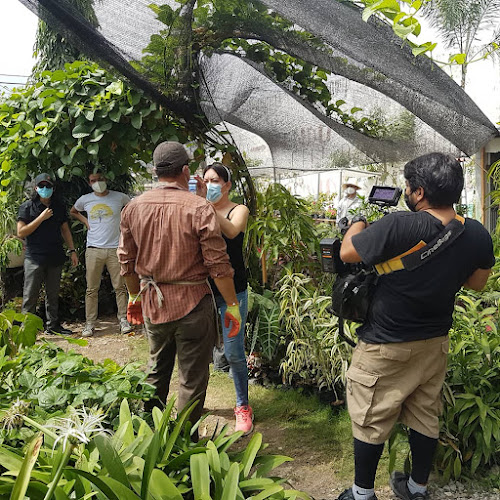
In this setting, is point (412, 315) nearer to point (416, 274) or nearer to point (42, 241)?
point (416, 274)

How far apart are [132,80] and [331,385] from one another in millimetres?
2610

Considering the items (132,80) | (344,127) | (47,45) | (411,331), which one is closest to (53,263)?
(132,80)

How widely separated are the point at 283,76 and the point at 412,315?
1819 millimetres

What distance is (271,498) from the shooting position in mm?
1734

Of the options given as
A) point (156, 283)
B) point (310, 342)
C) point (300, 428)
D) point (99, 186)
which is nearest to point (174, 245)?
point (156, 283)

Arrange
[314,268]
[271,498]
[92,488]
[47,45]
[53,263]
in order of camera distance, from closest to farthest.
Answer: [92,488]
[271,498]
[314,268]
[53,263]
[47,45]

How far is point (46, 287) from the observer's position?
19.3 feet

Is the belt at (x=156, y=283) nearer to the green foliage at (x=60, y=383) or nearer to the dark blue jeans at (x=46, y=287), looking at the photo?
the green foliage at (x=60, y=383)

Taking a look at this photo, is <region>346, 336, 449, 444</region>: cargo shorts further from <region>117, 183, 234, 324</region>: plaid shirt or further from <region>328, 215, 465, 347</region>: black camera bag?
<region>117, 183, 234, 324</region>: plaid shirt

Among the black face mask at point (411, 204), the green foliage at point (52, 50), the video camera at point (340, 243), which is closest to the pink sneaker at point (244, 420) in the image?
the video camera at point (340, 243)

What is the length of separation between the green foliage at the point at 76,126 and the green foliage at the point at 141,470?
3.57 metres

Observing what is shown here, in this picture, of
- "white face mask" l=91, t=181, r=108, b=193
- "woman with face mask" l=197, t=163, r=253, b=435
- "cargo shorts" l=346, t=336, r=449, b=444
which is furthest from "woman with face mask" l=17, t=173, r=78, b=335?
"cargo shorts" l=346, t=336, r=449, b=444

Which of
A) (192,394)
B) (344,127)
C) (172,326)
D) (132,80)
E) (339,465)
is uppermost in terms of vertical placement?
(132,80)

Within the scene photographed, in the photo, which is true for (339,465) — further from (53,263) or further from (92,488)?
(53,263)
